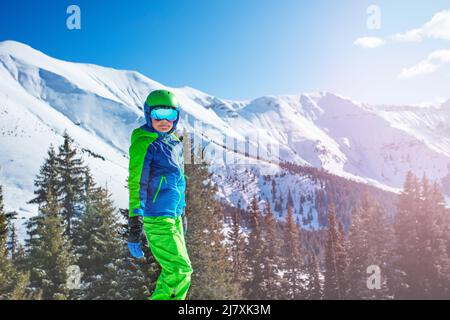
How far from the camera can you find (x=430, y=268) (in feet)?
89.6

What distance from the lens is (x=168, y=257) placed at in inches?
202

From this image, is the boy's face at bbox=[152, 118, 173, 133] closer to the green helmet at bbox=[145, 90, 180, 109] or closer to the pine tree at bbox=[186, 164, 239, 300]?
the green helmet at bbox=[145, 90, 180, 109]

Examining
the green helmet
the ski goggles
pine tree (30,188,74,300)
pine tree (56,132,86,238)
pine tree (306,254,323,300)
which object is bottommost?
pine tree (306,254,323,300)

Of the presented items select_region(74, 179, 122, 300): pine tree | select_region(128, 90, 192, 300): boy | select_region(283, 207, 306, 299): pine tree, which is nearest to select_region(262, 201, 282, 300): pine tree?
select_region(283, 207, 306, 299): pine tree

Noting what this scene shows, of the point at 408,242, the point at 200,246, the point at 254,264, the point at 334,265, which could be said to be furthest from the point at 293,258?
the point at 200,246

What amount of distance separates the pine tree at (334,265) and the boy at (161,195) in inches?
1313

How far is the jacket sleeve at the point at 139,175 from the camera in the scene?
5.10 m

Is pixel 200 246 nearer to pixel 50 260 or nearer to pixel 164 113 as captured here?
pixel 50 260

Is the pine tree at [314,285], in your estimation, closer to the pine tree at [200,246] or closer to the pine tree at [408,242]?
the pine tree at [408,242]

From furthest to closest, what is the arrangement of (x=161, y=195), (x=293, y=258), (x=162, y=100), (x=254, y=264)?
(x=293, y=258) → (x=254, y=264) → (x=162, y=100) → (x=161, y=195)

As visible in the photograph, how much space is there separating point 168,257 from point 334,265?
34761mm

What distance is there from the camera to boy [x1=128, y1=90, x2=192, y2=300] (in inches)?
201

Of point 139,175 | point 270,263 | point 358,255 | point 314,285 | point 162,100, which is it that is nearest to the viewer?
point 139,175
